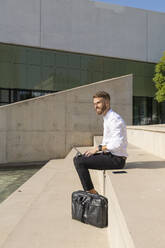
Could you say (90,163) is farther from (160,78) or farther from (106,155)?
(160,78)

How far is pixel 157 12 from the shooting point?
15.9 meters

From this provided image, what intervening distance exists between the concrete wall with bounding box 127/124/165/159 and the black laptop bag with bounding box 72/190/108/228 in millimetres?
2479

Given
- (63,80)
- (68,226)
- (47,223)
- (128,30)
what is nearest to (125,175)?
(68,226)

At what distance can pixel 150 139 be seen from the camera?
4.93 m

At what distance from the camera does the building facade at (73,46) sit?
12852mm

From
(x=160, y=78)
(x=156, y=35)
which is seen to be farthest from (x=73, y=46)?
(x=156, y=35)

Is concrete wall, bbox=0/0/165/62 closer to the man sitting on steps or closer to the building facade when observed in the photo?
the building facade

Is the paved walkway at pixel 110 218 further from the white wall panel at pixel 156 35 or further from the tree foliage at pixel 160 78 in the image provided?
the white wall panel at pixel 156 35

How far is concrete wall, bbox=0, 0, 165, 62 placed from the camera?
41.7 ft

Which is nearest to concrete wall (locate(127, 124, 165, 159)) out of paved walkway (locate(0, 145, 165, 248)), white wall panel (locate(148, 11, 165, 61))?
paved walkway (locate(0, 145, 165, 248))

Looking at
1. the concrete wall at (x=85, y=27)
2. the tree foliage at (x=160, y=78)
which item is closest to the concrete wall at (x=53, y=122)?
the concrete wall at (x=85, y=27)

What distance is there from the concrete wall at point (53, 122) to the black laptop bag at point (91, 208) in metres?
6.67

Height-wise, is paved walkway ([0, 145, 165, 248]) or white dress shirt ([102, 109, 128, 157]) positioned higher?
white dress shirt ([102, 109, 128, 157])

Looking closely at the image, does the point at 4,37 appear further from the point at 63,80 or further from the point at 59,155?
the point at 59,155
